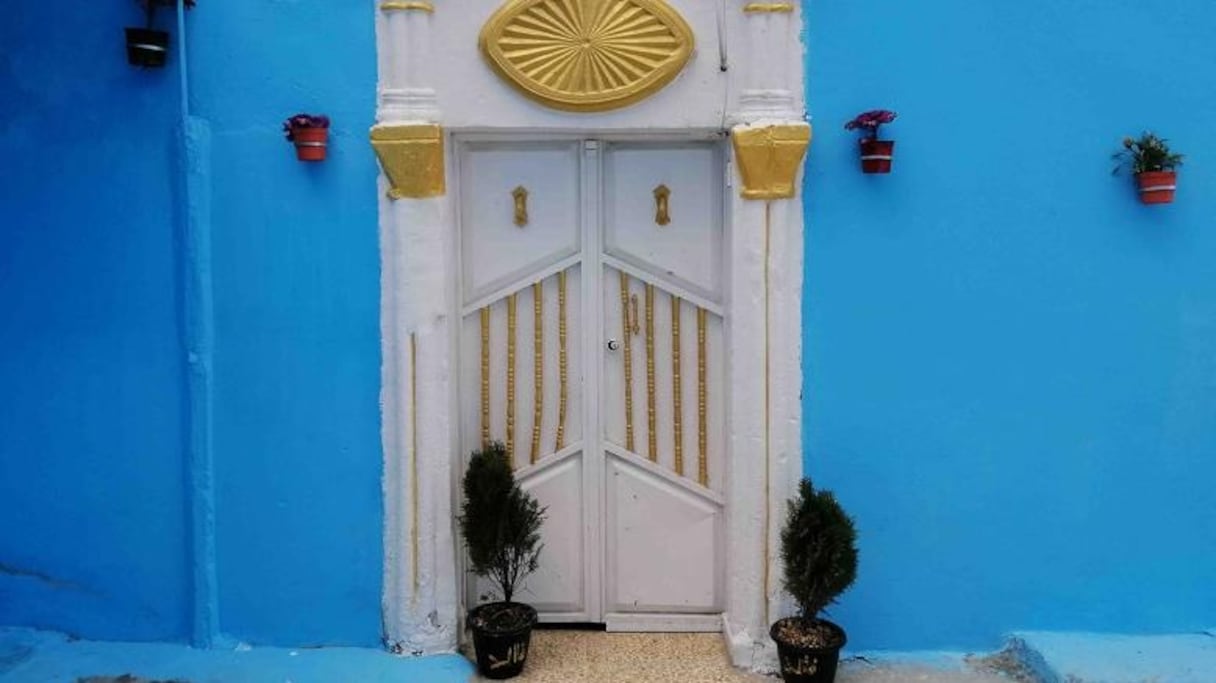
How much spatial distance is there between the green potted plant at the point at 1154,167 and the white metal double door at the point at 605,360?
5.40 feet

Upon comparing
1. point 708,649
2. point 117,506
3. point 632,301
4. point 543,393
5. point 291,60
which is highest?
point 291,60

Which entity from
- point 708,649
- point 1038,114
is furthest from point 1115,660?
point 1038,114

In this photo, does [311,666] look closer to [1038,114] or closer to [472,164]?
[472,164]

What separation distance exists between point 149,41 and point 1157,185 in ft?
13.1

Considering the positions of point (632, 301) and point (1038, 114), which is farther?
point (632, 301)

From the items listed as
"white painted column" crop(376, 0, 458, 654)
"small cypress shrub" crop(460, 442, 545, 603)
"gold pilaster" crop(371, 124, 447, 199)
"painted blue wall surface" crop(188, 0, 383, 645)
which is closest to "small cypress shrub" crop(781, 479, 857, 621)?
"small cypress shrub" crop(460, 442, 545, 603)

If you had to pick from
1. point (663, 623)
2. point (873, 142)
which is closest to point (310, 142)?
point (873, 142)

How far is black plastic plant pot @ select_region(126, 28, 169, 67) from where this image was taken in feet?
14.0

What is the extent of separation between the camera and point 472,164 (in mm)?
4594

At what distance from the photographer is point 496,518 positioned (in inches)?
169

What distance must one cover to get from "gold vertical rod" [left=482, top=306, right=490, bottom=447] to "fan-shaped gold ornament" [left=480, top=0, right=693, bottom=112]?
0.98 metres

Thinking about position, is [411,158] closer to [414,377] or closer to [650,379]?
[414,377]

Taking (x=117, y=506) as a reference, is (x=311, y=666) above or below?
below

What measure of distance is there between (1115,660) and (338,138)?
372cm
